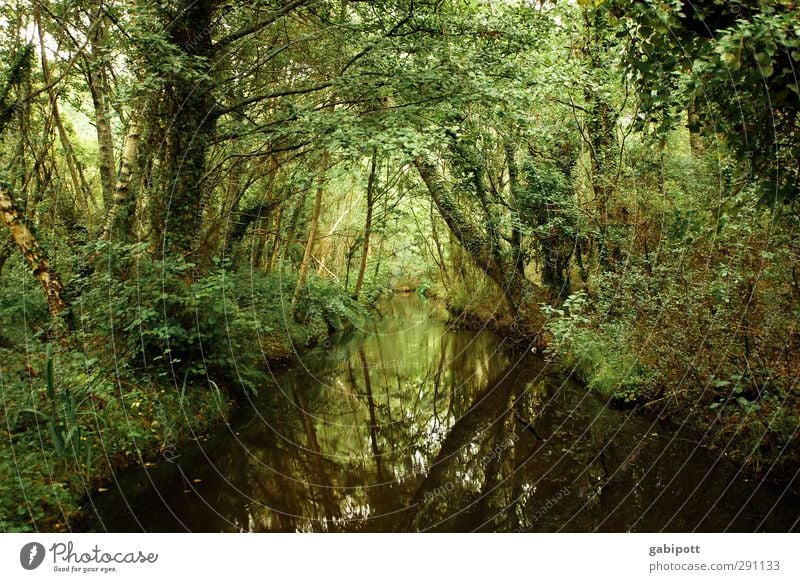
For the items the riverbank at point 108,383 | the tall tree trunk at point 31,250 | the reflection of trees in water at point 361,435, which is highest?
the tall tree trunk at point 31,250

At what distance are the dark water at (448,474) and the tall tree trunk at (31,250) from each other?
310 centimetres

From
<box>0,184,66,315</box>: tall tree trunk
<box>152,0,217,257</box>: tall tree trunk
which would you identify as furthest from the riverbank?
<box>152,0,217,257</box>: tall tree trunk

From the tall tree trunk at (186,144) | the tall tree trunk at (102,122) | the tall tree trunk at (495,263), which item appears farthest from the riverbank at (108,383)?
the tall tree trunk at (495,263)

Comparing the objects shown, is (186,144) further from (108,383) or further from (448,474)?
(448,474)

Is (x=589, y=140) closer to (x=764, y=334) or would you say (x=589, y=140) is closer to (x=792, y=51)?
(x=764, y=334)

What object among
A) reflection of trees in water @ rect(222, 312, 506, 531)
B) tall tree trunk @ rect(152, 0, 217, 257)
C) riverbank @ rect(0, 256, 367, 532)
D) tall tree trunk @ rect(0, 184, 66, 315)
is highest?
tall tree trunk @ rect(152, 0, 217, 257)

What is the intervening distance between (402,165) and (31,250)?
608 cm

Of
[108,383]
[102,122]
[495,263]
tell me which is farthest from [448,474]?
[102,122]

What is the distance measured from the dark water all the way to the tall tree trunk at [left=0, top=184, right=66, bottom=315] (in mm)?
3101

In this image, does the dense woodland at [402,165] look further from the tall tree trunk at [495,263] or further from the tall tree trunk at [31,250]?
the tall tree trunk at [495,263]

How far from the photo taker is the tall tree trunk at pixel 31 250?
22.0ft

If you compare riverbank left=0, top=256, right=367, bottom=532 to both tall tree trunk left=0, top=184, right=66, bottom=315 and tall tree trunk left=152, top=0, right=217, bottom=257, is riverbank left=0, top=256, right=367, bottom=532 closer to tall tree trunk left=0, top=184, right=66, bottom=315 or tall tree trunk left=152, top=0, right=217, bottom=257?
tall tree trunk left=0, top=184, right=66, bottom=315

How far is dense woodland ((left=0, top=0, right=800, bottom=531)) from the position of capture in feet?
15.2

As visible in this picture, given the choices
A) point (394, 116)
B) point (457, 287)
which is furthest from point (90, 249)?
point (457, 287)
